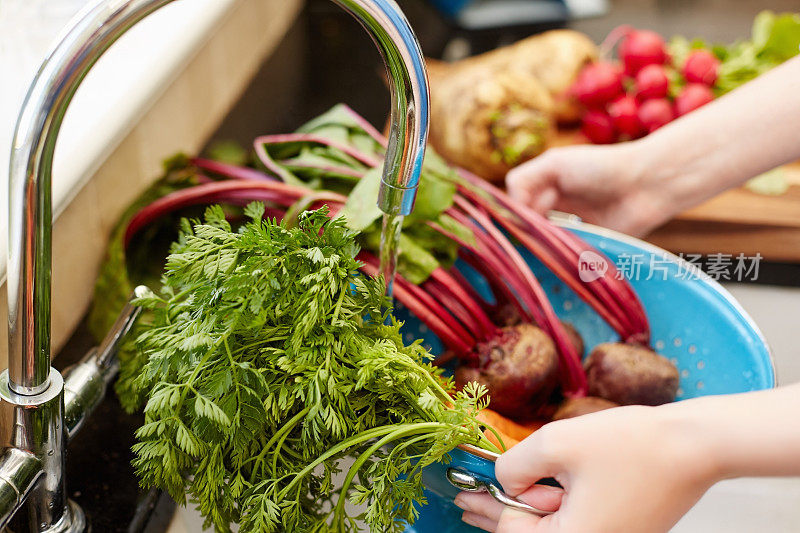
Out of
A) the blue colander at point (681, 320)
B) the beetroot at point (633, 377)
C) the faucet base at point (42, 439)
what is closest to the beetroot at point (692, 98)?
the blue colander at point (681, 320)

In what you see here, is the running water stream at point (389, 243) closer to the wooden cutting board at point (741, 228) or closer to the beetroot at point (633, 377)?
the beetroot at point (633, 377)

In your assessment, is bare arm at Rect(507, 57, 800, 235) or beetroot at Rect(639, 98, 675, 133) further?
beetroot at Rect(639, 98, 675, 133)

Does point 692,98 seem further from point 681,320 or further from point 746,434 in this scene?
point 746,434

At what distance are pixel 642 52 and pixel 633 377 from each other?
2.23 feet

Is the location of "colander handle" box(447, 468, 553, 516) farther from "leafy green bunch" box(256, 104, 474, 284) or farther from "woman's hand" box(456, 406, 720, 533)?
"leafy green bunch" box(256, 104, 474, 284)

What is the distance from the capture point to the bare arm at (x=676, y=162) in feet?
2.38

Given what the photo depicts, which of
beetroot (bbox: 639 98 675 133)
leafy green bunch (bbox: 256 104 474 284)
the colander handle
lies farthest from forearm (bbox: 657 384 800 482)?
beetroot (bbox: 639 98 675 133)

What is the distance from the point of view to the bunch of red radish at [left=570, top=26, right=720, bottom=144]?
1110 millimetres

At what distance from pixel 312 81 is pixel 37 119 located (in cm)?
91

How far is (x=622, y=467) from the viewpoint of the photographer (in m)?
0.39

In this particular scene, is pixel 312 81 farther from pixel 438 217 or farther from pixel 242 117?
pixel 438 217

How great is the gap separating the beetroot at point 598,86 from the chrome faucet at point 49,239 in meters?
0.73

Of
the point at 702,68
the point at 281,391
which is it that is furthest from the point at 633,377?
the point at 702,68

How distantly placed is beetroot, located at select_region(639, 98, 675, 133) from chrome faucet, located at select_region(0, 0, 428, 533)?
74cm
